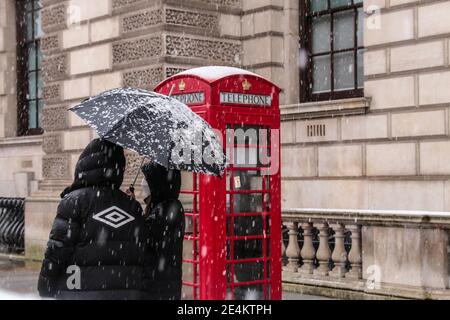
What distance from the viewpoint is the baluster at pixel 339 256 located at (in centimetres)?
1041

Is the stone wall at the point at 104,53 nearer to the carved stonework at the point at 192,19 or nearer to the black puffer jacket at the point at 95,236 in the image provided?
the carved stonework at the point at 192,19

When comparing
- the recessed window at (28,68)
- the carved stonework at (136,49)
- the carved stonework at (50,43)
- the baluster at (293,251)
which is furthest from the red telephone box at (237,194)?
the recessed window at (28,68)

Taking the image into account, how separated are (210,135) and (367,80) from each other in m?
7.30

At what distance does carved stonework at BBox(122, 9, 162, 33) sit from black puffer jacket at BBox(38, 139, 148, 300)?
346 inches

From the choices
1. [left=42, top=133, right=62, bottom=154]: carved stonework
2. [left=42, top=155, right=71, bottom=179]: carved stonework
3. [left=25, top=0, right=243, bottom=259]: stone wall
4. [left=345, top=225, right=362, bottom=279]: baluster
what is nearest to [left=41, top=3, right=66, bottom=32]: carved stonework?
[left=25, top=0, right=243, bottom=259]: stone wall

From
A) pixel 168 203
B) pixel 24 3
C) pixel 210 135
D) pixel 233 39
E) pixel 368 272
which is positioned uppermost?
pixel 24 3

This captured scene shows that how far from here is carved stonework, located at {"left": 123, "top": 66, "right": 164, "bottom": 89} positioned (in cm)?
1335

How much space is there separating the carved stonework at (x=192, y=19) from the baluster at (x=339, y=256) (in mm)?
4563

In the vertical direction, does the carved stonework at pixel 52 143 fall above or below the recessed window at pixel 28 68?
below

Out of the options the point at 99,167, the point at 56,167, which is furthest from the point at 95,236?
the point at 56,167
